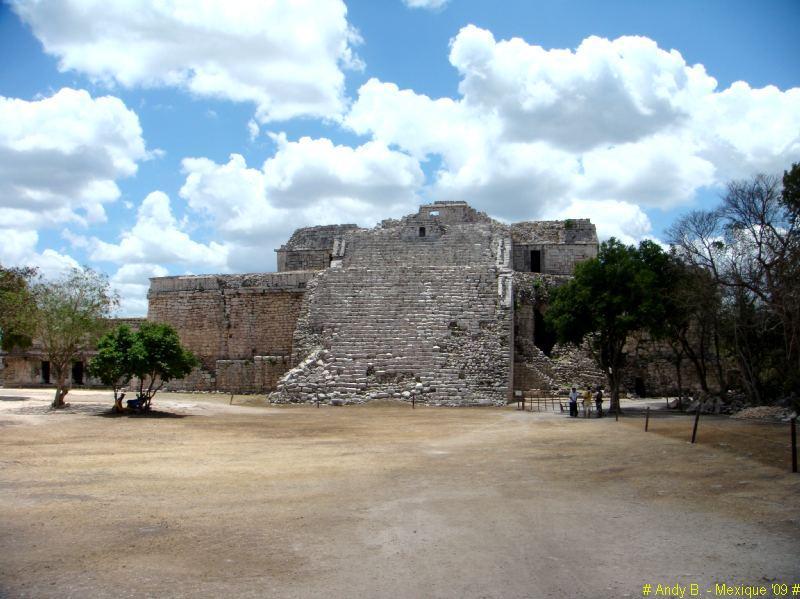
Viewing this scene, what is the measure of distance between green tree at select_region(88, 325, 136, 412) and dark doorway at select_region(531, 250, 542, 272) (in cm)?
1751

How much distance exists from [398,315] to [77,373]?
738 inches

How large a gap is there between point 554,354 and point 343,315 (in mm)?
7661

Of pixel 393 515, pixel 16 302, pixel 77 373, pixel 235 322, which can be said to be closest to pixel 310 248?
pixel 235 322

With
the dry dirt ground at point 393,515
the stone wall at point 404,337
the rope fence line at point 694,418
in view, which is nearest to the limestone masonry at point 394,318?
the stone wall at point 404,337

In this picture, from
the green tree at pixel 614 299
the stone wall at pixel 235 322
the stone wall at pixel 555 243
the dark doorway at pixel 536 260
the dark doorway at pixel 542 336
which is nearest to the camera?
the green tree at pixel 614 299

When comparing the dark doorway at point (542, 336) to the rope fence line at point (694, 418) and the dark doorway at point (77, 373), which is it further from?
the dark doorway at point (77, 373)

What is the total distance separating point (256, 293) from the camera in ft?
89.7

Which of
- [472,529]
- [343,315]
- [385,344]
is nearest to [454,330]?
[385,344]

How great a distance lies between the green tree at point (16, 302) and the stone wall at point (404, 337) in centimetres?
709

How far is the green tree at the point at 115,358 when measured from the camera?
1744 centimetres

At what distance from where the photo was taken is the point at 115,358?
1744cm

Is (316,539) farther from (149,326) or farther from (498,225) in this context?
(498,225)

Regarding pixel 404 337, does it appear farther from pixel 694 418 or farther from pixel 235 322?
pixel 235 322

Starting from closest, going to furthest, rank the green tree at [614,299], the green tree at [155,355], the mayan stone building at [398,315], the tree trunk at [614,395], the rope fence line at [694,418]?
the rope fence line at [694,418]
the green tree at [155,355]
the tree trunk at [614,395]
the green tree at [614,299]
the mayan stone building at [398,315]
